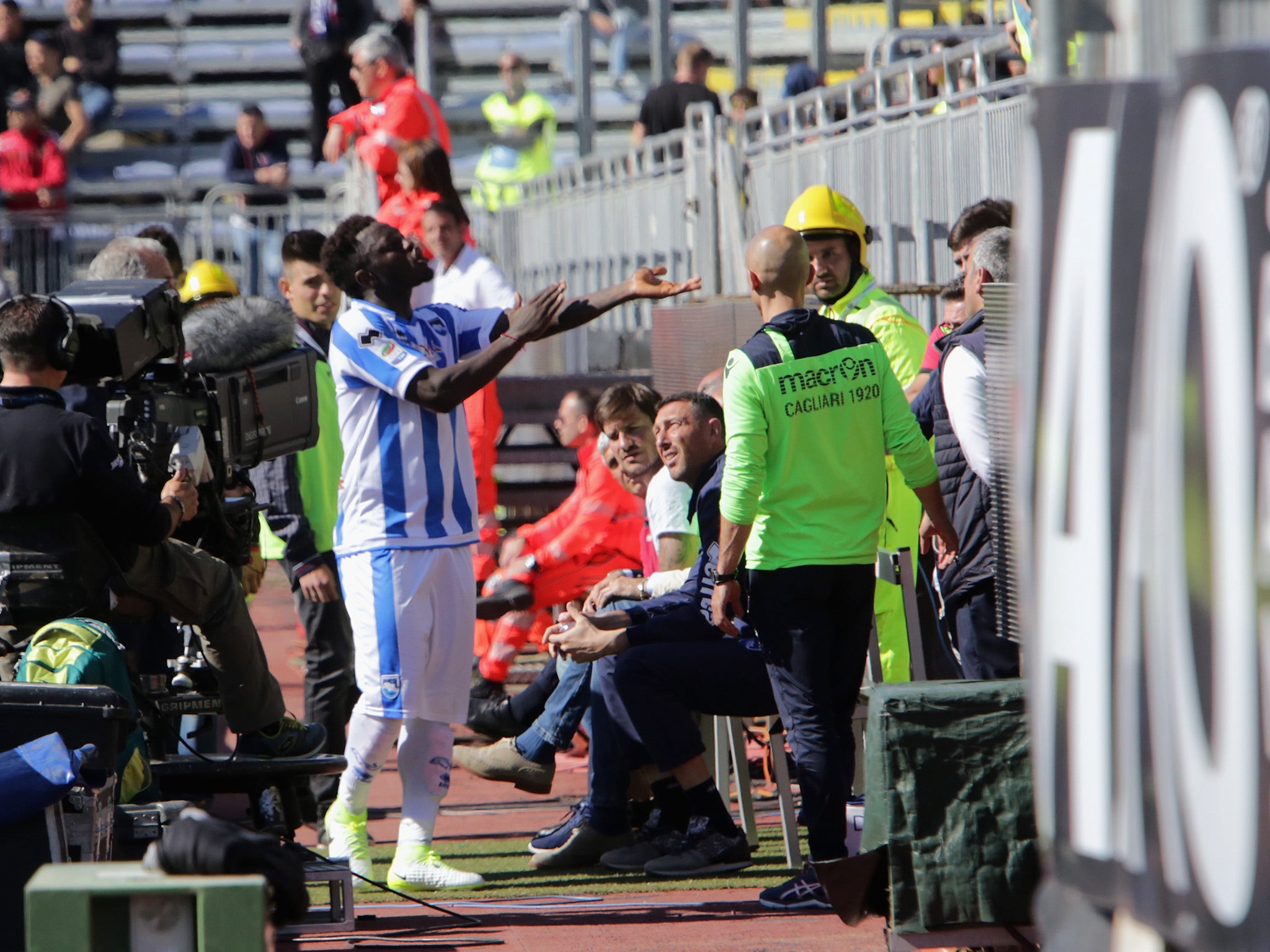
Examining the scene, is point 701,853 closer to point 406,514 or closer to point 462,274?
point 406,514

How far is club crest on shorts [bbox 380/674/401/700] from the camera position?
211 inches

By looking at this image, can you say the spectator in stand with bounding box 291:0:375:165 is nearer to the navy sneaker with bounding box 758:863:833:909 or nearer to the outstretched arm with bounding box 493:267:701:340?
the outstretched arm with bounding box 493:267:701:340

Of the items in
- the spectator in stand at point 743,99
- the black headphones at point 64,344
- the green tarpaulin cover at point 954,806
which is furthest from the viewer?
the spectator in stand at point 743,99

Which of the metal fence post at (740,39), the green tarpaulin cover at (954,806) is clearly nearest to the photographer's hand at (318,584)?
the green tarpaulin cover at (954,806)

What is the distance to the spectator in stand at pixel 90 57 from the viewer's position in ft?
61.1

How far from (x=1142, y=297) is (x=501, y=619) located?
18.9ft

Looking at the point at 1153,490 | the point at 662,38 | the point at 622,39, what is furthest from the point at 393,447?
the point at 622,39

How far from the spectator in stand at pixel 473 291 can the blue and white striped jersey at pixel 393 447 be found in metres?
1.99

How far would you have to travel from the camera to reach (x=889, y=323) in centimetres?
626

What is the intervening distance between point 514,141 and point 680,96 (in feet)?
11.7

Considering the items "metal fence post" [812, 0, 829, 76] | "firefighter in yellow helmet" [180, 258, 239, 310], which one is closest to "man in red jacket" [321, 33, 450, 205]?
"firefighter in yellow helmet" [180, 258, 239, 310]

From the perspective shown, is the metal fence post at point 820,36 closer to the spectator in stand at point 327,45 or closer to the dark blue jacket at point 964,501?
the spectator in stand at point 327,45

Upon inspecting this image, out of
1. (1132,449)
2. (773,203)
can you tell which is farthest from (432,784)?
(773,203)

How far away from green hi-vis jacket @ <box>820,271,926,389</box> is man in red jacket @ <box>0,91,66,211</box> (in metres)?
12.1
